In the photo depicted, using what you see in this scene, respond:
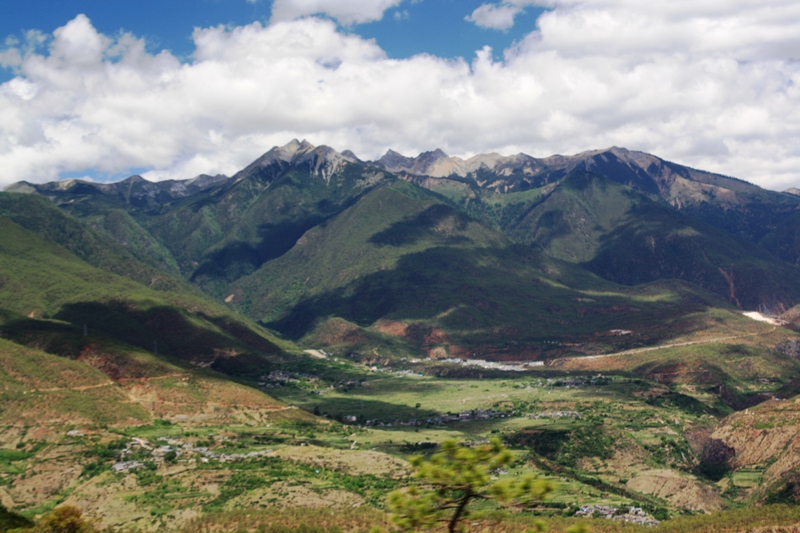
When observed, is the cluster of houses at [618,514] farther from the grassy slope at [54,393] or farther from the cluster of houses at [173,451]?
the grassy slope at [54,393]

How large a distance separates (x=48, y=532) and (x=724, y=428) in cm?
12683

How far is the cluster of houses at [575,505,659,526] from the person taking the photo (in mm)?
110213

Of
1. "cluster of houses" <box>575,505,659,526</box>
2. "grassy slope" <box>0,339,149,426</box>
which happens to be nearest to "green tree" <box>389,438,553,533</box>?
"cluster of houses" <box>575,505,659,526</box>

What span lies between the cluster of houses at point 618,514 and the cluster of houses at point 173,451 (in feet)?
181

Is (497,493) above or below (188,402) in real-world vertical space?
Result: above

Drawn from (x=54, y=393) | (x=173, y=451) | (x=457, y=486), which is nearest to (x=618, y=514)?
(x=173, y=451)

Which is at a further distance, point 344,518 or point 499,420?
point 499,420

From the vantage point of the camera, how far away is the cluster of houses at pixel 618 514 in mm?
110213

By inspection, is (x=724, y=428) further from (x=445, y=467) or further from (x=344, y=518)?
(x=445, y=467)

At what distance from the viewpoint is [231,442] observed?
156 m

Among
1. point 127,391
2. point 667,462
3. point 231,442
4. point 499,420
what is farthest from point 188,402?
point 667,462

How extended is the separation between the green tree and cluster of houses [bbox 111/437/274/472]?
10309cm

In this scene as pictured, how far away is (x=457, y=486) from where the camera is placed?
41094 mm

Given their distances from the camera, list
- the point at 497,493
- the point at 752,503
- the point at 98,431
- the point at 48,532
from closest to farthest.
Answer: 1. the point at 497,493
2. the point at 48,532
3. the point at 752,503
4. the point at 98,431
